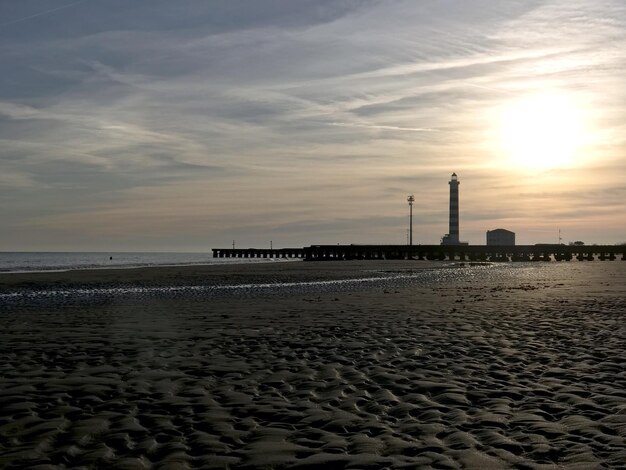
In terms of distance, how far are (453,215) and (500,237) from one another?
2796cm

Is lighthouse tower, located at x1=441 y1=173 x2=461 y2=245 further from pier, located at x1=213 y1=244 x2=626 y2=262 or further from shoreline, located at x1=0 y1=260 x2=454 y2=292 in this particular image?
shoreline, located at x1=0 y1=260 x2=454 y2=292

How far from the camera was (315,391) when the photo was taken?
27.5 ft

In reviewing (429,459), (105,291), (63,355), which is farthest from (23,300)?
(429,459)

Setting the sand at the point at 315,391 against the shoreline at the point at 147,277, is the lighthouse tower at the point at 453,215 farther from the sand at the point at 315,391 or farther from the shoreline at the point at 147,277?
the sand at the point at 315,391

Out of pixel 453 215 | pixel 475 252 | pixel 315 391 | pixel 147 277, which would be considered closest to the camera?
pixel 315 391

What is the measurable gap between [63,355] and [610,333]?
10741mm

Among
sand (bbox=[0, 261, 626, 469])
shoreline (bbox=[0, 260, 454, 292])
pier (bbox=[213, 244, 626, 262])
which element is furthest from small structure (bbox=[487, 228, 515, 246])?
sand (bbox=[0, 261, 626, 469])

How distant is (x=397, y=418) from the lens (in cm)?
695

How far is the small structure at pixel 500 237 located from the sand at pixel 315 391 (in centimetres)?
16485

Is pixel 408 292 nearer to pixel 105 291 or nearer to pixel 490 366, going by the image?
pixel 105 291

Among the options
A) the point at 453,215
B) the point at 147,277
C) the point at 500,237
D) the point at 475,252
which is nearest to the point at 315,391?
the point at 147,277

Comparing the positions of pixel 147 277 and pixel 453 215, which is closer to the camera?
pixel 147 277

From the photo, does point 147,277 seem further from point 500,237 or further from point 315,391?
point 500,237

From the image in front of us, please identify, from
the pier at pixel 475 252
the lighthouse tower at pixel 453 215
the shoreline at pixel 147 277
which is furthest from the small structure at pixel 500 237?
the shoreline at pixel 147 277
